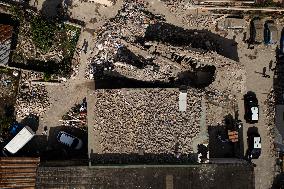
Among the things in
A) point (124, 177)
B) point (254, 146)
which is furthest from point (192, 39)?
point (124, 177)

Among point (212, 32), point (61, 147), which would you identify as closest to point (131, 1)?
point (212, 32)

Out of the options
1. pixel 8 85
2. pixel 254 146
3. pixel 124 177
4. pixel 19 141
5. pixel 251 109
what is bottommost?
pixel 124 177

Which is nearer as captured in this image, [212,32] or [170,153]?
[170,153]

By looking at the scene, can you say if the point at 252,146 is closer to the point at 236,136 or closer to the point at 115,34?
the point at 236,136

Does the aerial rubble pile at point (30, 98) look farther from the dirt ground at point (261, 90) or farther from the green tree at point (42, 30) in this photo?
the dirt ground at point (261, 90)

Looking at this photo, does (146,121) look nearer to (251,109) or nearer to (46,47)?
(251,109)

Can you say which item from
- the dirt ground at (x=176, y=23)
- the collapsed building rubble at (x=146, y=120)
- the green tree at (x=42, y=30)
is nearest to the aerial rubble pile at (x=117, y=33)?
the dirt ground at (x=176, y=23)

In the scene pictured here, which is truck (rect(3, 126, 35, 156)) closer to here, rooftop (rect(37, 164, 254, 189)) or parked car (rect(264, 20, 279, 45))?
rooftop (rect(37, 164, 254, 189))
